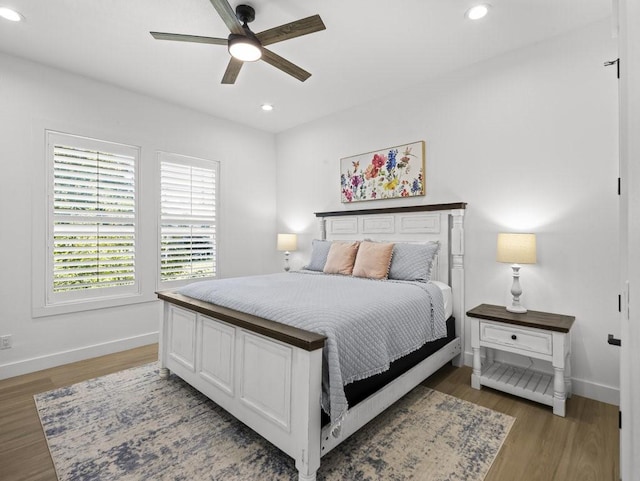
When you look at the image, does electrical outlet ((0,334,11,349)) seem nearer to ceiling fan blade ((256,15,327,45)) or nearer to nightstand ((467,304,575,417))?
ceiling fan blade ((256,15,327,45))

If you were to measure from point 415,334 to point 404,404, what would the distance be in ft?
1.73

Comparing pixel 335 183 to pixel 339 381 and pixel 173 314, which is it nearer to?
pixel 173 314

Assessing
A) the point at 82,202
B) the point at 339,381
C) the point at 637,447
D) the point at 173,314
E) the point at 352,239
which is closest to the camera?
the point at 637,447

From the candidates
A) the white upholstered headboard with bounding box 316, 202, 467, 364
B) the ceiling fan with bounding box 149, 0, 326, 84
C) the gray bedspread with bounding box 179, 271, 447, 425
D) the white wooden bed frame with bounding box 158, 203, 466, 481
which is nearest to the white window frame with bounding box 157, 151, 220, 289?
the white wooden bed frame with bounding box 158, 203, 466, 481

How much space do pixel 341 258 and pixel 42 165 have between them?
2968 millimetres

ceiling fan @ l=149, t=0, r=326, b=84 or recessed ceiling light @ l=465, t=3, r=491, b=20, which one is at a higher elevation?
recessed ceiling light @ l=465, t=3, r=491, b=20

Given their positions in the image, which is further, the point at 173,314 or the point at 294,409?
the point at 173,314

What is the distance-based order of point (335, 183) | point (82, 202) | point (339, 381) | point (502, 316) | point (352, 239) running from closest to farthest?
point (339, 381)
point (502, 316)
point (82, 202)
point (352, 239)
point (335, 183)

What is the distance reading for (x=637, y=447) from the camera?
0.67 m

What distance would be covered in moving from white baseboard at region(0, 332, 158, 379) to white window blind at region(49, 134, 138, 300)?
55 centimetres

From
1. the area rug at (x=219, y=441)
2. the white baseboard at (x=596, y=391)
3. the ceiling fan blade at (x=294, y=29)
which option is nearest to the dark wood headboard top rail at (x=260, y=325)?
the area rug at (x=219, y=441)

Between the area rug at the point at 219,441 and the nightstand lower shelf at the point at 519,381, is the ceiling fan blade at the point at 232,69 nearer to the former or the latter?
the area rug at the point at 219,441

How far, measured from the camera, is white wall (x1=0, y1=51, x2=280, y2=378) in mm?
2857

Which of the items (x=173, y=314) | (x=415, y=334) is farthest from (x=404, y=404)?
(x=173, y=314)
